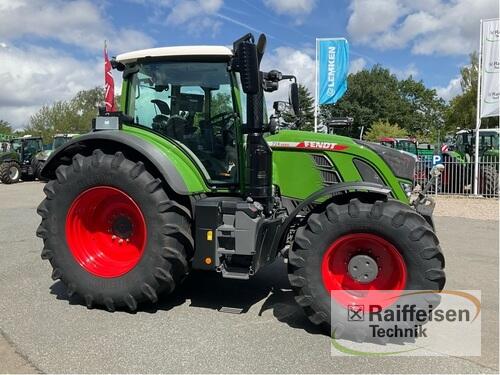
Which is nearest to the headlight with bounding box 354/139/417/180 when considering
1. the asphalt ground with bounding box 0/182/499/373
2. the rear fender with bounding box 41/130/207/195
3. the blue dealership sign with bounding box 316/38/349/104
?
the asphalt ground with bounding box 0/182/499/373

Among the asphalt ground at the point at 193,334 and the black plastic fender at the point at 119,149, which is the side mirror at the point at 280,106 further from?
the asphalt ground at the point at 193,334

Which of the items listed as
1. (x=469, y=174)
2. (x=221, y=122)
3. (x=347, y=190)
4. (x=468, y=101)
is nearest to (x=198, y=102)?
(x=221, y=122)

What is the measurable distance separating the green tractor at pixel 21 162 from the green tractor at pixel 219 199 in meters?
18.8

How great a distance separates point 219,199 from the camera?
4.33 m

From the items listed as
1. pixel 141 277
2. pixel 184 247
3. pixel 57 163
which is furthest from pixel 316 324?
pixel 57 163

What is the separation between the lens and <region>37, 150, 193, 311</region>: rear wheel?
13.5 feet

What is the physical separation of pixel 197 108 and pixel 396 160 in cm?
196

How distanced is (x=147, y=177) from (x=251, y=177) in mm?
920

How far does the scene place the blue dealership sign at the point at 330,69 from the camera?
1454 centimetres

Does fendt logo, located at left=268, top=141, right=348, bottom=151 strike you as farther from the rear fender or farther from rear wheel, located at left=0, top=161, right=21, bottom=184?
rear wheel, located at left=0, top=161, right=21, bottom=184

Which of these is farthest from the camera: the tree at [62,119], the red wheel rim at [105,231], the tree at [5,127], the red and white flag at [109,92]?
the tree at [5,127]

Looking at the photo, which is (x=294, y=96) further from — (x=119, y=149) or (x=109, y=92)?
(x=109, y=92)

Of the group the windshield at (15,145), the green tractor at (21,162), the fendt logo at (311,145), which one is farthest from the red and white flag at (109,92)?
the windshield at (15,145)

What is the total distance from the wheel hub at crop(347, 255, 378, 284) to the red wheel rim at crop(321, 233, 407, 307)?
32mm
